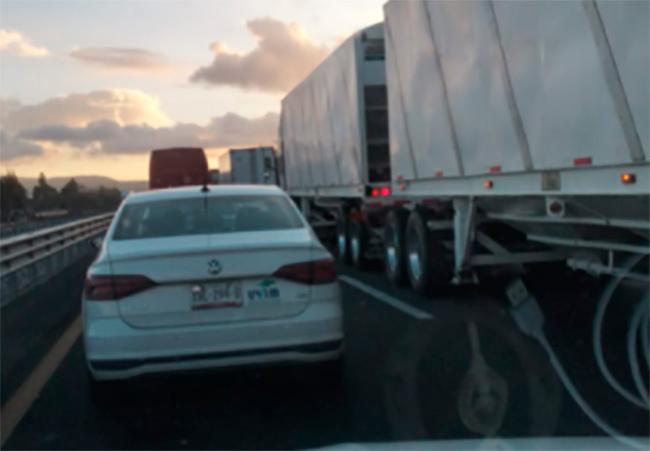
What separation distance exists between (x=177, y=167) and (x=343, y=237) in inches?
484

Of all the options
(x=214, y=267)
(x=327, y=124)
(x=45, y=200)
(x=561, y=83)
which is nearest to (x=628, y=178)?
(x=561, y=83)

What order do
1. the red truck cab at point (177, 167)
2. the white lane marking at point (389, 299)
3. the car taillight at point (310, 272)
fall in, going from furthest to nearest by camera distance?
the red truck cab at point (177, 167), the white lane marking at point (389, 299), the car taillight at point (310, 272)

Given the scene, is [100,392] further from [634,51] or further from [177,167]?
[177,167]

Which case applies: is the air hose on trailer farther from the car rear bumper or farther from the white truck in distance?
the white truck in distance

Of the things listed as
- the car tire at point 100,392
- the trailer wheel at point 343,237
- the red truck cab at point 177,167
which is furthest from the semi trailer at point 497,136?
the red truck cab at point 177,167

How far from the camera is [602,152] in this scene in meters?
6.30

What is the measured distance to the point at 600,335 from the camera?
848cm

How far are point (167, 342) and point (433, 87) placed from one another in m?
5.54

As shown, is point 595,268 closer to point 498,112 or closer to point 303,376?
point 498,112

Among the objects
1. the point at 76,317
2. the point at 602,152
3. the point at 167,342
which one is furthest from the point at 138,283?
the point at 76,317

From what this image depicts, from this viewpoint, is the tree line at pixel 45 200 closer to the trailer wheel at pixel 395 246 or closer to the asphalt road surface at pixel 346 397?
the trailer wheel at pixel 395 246

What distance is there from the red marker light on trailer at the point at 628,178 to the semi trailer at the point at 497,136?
10 millimetres

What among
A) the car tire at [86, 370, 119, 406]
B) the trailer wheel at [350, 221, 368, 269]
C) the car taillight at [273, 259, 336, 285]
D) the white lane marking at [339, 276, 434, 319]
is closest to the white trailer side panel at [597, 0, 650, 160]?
the car taillight at [273, 259, 336, 285]

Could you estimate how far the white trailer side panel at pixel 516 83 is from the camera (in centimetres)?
599
